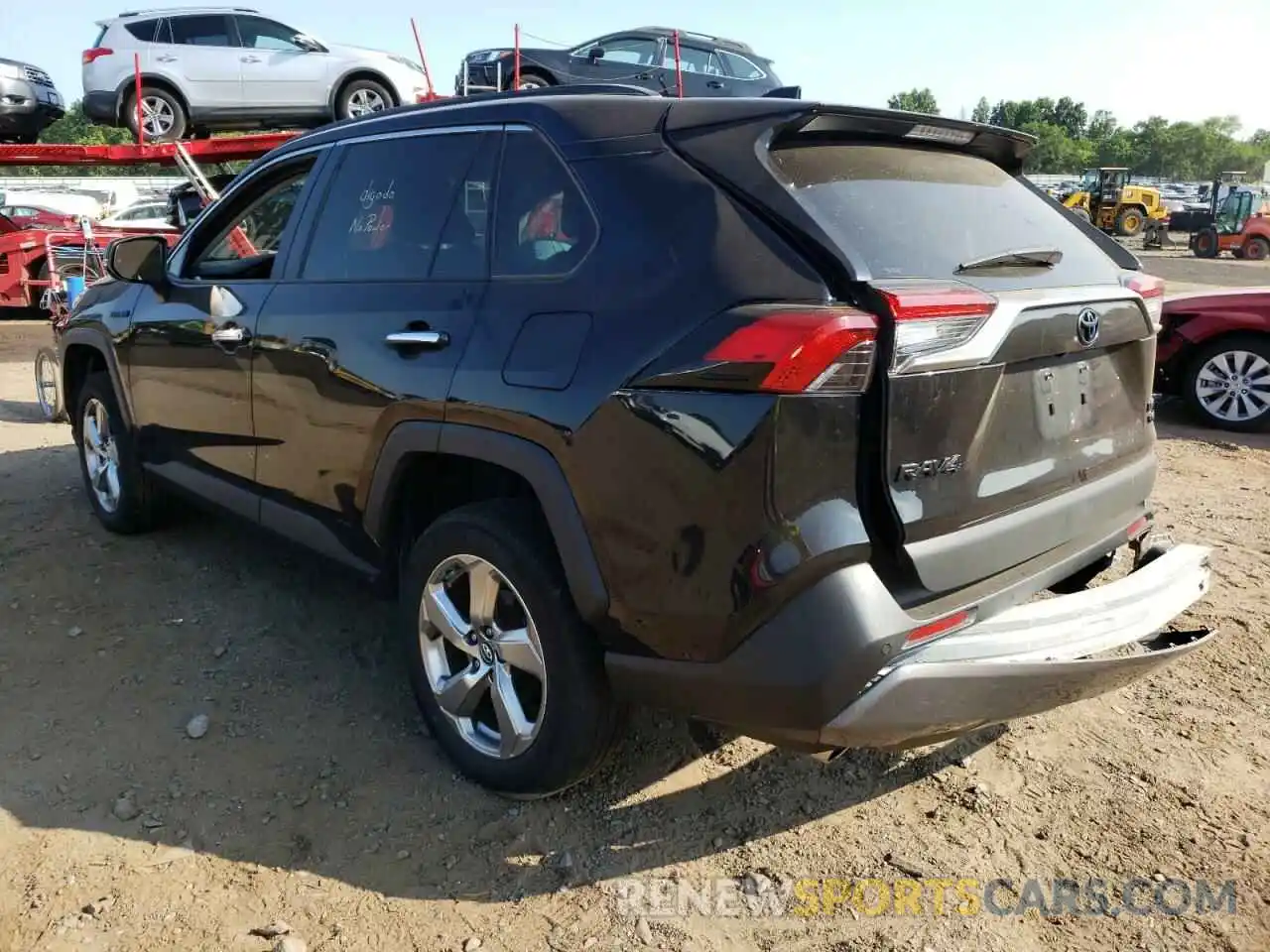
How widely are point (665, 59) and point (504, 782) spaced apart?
12.9 meters

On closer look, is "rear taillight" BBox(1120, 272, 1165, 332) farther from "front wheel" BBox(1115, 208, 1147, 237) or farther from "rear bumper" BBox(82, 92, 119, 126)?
"front wheel" BBox(1115, 208, 1147, 237)

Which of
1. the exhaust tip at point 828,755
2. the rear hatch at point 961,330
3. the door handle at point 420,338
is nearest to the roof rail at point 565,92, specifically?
the rear hatch at point 961,330

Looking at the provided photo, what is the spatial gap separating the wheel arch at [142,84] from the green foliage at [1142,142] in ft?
325

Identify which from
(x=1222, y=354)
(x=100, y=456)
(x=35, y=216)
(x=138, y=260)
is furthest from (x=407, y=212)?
(x=35, y=216)

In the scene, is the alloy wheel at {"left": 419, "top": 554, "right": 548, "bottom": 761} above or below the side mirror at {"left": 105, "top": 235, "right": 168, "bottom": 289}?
below

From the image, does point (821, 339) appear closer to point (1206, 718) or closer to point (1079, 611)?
point (1079, 611)

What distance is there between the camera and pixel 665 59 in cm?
1369

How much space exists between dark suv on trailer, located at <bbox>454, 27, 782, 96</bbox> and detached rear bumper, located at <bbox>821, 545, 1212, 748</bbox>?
11918 mm

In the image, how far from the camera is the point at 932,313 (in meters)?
2.10

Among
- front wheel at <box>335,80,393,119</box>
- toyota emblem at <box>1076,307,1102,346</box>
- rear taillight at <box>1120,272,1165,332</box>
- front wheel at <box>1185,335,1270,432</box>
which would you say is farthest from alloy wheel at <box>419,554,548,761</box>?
front wheel at <box>335,80,393,119</box>

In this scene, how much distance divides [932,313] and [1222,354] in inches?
256

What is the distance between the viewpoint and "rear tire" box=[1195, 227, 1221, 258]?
3372 centimetres

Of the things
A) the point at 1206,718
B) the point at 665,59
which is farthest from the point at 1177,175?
the point at 1206,718

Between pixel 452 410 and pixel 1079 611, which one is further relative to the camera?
pixel 452 410
